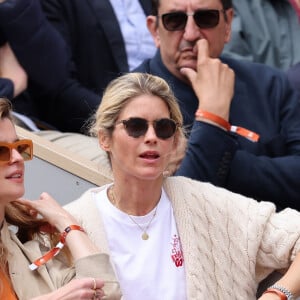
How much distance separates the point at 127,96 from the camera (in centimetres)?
379

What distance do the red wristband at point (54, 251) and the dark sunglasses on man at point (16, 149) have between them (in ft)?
0.90

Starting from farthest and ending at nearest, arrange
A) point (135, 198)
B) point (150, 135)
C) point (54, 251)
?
point (135, 198)
point (150, 135)
point (54, 251)

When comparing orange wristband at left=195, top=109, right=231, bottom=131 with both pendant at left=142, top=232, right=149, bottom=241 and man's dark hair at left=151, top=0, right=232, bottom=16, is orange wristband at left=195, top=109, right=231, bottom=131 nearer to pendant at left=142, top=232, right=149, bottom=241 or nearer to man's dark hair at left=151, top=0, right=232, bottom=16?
man's dark hair at left=151, top=0, right=232, bottom=16

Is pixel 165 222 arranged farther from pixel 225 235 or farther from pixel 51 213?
pixel 51 213

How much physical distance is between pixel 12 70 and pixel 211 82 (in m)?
Answer: 0.99

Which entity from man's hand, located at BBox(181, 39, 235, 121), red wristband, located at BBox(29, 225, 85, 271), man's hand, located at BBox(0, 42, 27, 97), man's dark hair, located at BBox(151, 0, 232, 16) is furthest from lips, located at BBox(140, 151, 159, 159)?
man's hand, located at BBox(0, 42, 27, 97)

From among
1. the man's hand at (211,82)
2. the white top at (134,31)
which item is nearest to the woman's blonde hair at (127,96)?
the man's hand at (211,82)

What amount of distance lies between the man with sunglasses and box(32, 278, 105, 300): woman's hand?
3.45 ft

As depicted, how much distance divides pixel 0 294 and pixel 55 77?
6.33 feet

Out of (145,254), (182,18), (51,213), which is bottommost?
(145,254)

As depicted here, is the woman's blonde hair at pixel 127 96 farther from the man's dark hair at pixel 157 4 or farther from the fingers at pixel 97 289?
the man's dark hair at pixel 157 4

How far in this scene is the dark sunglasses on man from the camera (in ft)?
11.1

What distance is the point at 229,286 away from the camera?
386 cm

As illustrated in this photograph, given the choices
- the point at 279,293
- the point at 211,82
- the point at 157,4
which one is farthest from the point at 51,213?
the point at 157,4
